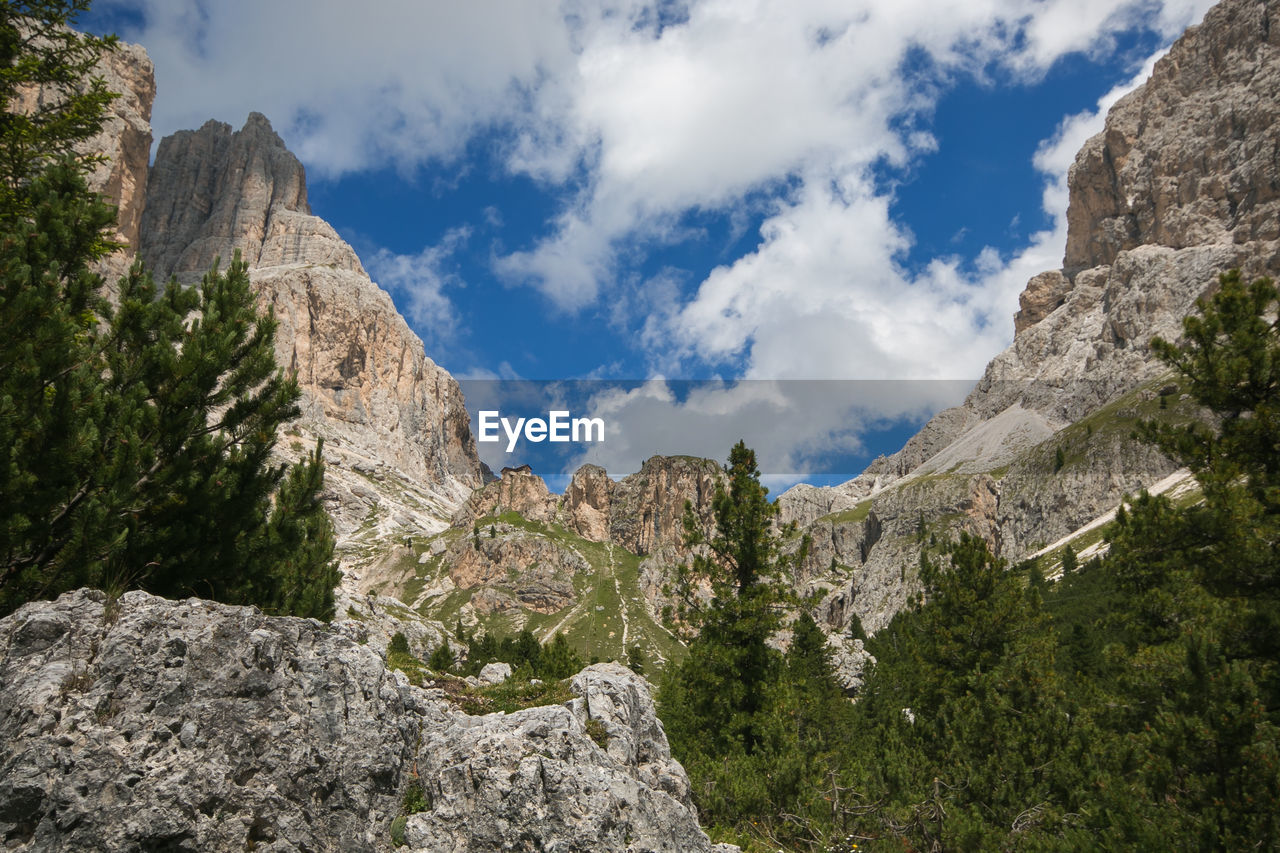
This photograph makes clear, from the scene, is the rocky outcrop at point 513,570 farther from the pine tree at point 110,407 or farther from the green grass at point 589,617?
the pine tree at point 110,407

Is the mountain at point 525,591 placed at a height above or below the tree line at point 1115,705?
above

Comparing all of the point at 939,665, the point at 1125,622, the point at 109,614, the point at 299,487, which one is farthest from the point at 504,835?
the point at 939,665

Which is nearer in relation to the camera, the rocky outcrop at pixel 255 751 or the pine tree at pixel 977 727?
the rocky outcrop at pixel 255 751

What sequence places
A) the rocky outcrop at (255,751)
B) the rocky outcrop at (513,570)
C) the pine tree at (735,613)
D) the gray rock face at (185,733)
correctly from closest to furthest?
1. the gray rock face at (185,733)
2. the rocky outcrop at (255,751)
3. the pine tree at (735,613)
4. the rocky outcrop at (513,570)

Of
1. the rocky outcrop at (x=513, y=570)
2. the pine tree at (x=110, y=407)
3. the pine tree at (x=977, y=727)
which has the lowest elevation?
the pine tree at (x=977, y=727)

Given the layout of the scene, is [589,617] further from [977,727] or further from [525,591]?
[977,727]

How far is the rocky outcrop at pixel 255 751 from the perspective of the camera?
677 centimetres

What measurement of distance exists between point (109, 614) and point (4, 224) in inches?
380

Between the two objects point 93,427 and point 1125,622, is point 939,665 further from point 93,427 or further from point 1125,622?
point 93,427

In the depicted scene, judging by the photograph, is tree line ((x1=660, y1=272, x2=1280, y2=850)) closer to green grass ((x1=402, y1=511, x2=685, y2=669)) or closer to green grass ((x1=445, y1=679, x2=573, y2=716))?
green grass ((x1=445, y1=679, x2=573, y2=716))

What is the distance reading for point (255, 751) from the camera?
7805 millimetres

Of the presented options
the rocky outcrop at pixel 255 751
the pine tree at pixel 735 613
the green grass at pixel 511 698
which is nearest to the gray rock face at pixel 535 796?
the rocky outcrop at pixel 255 751

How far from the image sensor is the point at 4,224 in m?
12.8

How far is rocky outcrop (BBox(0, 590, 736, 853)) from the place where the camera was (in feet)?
22.2
